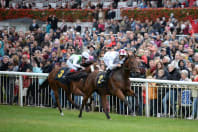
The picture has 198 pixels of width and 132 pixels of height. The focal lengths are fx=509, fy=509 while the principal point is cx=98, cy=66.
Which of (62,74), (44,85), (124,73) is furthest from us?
(44,85)

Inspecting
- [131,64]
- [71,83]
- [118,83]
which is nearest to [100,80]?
[118,83]

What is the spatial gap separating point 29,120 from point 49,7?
1900cm

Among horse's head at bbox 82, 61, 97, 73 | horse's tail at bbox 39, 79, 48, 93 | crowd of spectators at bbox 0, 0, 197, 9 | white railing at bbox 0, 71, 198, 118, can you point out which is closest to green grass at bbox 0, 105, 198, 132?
white railing at bbox 0, 71, 198, 118

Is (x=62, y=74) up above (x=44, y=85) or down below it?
above

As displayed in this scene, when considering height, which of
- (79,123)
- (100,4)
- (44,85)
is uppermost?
(100,4)

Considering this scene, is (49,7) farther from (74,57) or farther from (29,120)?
(29,120)

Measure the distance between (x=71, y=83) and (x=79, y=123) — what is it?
285 cm

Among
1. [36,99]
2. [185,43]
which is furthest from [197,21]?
[36,99]

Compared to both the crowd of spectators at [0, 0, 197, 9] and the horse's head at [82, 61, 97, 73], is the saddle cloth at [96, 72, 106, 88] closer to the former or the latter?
the horse's head at [82, 61, 97, 73]

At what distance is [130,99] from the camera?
14.4 metres

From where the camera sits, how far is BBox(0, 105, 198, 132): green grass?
10.9m

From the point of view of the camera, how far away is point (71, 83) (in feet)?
48.4

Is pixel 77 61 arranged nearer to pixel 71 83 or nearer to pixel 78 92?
pixel 71 83

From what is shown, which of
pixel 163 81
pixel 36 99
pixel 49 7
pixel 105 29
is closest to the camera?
pixel 163 81
